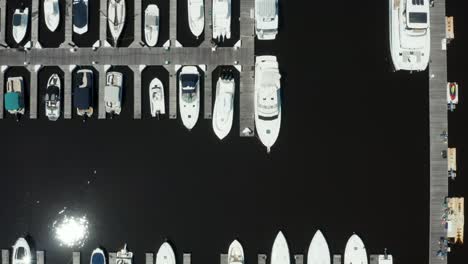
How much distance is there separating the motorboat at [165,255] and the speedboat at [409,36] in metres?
14.7

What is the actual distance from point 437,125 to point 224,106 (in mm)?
10734

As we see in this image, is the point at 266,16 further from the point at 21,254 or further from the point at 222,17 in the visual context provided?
the point at 21,254

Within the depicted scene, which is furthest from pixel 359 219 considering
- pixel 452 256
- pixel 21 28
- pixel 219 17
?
pixel 21 28

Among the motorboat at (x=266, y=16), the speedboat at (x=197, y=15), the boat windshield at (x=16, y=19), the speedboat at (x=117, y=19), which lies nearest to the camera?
the motorboat at (x=266, y=16)

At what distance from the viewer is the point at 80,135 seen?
28406 mm

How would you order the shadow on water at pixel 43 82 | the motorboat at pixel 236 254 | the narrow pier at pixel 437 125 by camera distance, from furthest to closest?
the shadow on water at pixel 43 82, the motorboat at pixel 236 254, the narrow pier at pixel 437 125

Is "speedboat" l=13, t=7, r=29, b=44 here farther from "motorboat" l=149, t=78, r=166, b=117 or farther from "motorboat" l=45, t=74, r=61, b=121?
"motorboat" l=149, t=78, r=166, b=117

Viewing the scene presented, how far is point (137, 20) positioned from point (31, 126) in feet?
25.7

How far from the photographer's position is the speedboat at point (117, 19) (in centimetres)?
2825

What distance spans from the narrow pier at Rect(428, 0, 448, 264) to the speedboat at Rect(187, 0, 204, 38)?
38.2 ft

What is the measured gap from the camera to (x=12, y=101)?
92.0ft

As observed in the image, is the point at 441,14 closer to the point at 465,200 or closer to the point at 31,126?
the point at 465,200

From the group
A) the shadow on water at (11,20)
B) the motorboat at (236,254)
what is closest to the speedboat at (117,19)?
the shadow on water at (11,20)

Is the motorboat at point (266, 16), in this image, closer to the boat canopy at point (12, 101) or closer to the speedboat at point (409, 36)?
the speedboat at point (409, 36)
